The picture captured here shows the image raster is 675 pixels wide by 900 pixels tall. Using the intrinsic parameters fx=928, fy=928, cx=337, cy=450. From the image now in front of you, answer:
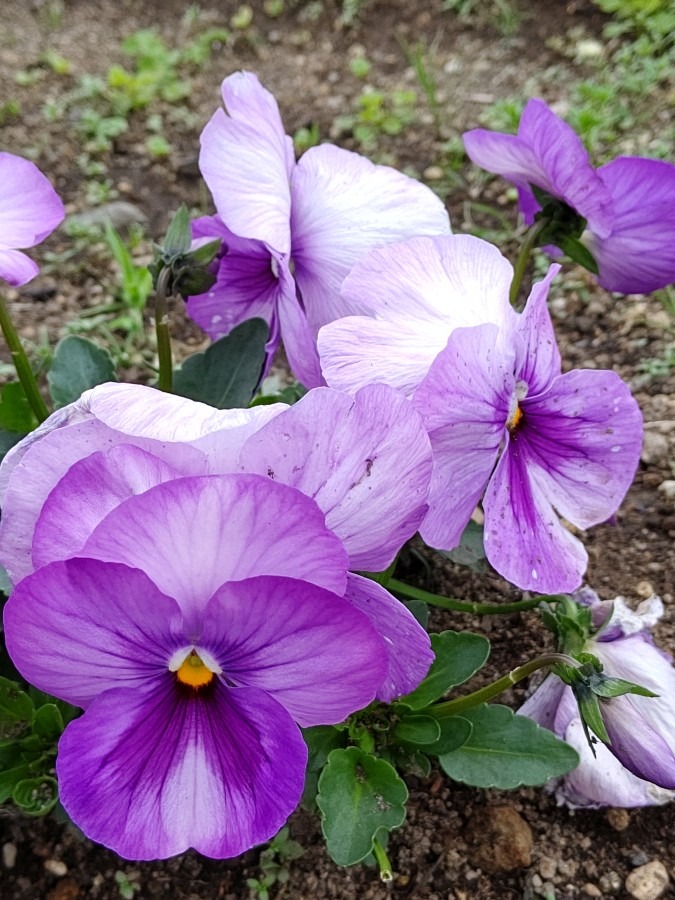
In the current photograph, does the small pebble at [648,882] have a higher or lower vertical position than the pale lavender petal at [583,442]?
lower

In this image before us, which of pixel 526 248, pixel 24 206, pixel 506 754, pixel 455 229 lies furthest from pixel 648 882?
pixel 455 229

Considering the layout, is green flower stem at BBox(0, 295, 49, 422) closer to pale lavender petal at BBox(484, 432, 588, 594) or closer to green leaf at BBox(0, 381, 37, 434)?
green leaf at BBox(0, 381, 37, 434)

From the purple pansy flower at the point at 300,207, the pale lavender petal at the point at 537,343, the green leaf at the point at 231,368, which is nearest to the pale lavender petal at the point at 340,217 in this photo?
the purple pansy flower at the point at 300,207

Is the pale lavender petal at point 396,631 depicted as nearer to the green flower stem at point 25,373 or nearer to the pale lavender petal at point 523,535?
the pale lavender petal at point 523,535

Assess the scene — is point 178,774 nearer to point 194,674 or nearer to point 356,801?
point 194,674

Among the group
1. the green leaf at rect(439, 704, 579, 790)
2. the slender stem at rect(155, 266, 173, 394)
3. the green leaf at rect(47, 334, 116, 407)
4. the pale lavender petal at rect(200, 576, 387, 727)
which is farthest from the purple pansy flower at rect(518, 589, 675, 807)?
the green leaf at rect(47, 334, 116, 407)

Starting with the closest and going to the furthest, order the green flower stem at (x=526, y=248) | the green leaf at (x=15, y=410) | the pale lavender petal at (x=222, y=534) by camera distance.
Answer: the pale lavender petal at (x=222, y=534) < the green flower stem at (x=526, y=248) < the green leaf at (x=15, y=410)
